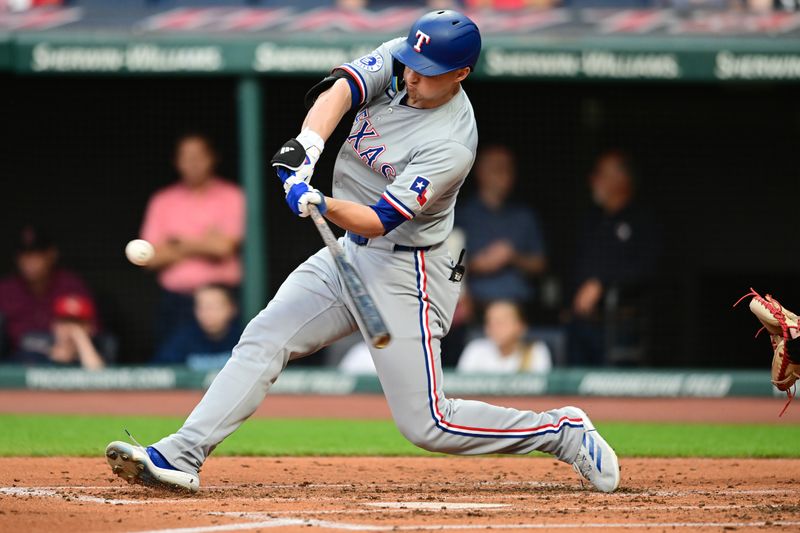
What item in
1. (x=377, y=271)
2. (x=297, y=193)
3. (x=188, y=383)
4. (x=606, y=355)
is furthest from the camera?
(x=606, y=355)

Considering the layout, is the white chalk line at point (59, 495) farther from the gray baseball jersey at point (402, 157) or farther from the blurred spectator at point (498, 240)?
the blurred spectator at point (498, 240)

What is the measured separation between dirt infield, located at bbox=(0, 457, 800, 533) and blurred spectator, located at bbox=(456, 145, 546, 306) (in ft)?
11.0

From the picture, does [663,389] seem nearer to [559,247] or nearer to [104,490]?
[559,247]

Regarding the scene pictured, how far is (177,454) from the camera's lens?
4.02 m

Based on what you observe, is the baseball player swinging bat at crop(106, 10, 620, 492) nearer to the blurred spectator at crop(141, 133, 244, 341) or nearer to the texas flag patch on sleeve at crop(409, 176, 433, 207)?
the texas flag patch on sleeve at crop(409, 176, 433, 207)

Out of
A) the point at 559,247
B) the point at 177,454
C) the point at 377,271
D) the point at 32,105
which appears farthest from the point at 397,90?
the point at 32,105

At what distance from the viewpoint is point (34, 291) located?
8938 millimetres

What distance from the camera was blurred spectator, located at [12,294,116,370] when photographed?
8.59 metres

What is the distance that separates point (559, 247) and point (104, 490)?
5.57 meters

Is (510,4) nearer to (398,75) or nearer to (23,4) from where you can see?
(23,4)

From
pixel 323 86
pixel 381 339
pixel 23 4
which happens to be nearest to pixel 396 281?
pixel 381 339

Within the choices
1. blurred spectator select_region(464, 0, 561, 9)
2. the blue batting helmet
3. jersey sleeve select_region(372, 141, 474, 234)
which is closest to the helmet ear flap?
the blue batting helmet

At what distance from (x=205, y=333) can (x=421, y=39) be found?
5.00m

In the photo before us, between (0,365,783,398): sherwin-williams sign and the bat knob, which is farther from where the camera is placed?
(0,365,783,398): sherwin-williams sign
